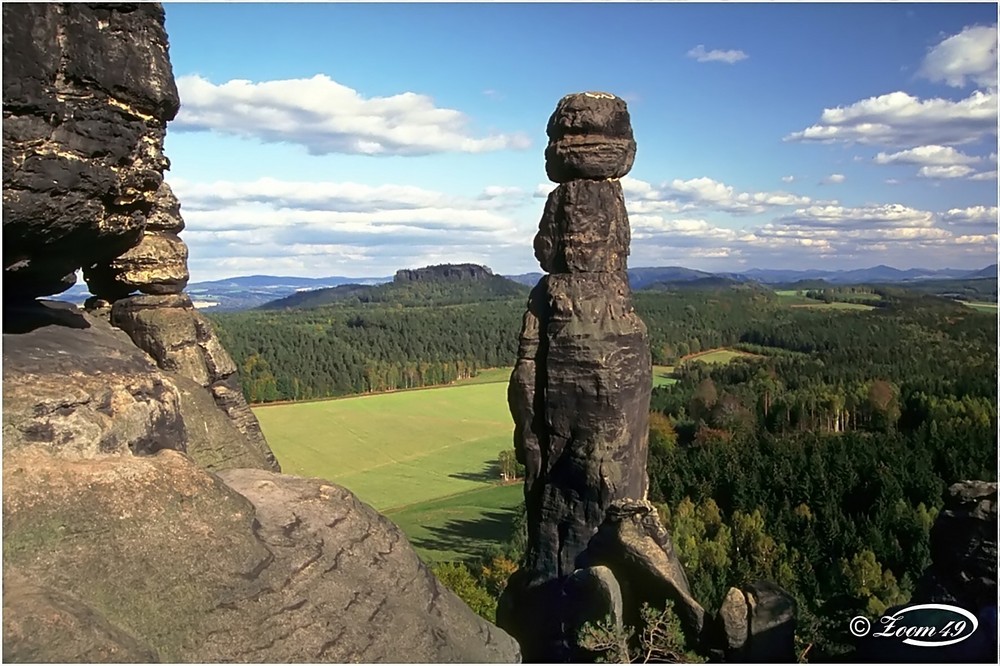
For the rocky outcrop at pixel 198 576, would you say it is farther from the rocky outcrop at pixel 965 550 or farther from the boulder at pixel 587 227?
the boulder at pixel 587 227

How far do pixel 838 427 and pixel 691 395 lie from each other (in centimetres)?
2223

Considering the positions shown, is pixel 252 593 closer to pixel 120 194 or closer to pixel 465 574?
pixel 120 194

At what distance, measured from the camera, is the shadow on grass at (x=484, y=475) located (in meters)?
82.3

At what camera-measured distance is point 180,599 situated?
777 centimetres

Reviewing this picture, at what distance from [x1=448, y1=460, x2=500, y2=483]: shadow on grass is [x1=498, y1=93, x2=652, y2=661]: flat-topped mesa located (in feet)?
198

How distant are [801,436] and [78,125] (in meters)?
74.4

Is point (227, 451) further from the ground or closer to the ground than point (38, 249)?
closer to the ground

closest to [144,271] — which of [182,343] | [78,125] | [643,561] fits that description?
[182,343]

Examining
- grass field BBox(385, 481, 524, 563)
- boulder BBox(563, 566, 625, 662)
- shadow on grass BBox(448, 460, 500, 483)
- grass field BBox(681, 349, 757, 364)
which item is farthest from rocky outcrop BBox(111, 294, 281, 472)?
grass field BBox(681, 349, 757, 364)

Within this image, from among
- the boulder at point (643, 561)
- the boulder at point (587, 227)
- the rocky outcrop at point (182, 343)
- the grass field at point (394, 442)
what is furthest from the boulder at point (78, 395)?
the grass field at point (394, 442)

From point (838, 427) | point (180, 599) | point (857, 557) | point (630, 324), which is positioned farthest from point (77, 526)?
point (838, 427)

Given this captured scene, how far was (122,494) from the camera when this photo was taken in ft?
26.9

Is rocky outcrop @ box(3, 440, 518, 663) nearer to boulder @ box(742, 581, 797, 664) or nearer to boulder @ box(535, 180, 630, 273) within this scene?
boulder @ box(742, 581, 797, 664)

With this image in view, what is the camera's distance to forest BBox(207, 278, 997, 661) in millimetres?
43312
